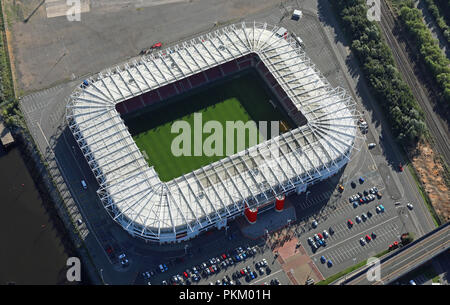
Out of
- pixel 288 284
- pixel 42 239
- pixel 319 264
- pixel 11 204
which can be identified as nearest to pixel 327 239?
pixel 319 264

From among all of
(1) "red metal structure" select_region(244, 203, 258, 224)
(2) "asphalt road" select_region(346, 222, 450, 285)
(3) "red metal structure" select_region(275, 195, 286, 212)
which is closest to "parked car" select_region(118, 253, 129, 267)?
(1) "red metal structure" select_region(244, 203, 258, 224)

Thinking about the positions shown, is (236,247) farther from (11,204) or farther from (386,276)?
(11,204)

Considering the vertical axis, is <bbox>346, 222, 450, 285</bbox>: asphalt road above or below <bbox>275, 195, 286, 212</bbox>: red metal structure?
below

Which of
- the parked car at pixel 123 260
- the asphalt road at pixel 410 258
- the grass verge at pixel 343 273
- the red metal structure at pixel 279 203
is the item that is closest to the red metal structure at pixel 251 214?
the red metal structure at pixel 279 203

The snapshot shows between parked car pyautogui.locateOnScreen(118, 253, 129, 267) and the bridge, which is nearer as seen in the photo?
the bridge

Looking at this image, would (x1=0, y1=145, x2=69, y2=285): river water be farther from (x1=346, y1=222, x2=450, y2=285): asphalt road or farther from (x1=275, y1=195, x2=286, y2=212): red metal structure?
(x1=346, y1=222, x2=450, y2=285): asphalt road

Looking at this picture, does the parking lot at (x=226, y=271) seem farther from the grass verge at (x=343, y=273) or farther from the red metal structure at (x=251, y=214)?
the grass verge at (x=343, y=273)

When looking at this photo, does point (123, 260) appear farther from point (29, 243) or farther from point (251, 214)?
point (251, 214)
